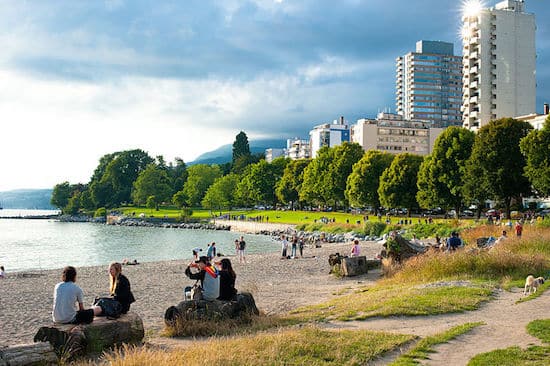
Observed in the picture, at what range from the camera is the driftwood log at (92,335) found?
1035cm

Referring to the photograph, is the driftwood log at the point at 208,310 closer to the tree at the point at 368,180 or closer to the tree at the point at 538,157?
the tree at the point at 538,157

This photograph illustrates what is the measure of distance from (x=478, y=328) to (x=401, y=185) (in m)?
65.3

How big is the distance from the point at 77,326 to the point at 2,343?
4800mm

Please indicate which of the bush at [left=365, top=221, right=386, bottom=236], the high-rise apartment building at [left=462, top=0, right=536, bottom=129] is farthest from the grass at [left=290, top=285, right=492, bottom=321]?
the high-rise apartment building at [left=462, top=0, right=536, bottom=129]


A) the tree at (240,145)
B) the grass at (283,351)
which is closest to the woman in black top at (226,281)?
the grass at (283,351)

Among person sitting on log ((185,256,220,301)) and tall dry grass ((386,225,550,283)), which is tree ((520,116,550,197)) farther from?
person sitting on log ((185,256,220,301))

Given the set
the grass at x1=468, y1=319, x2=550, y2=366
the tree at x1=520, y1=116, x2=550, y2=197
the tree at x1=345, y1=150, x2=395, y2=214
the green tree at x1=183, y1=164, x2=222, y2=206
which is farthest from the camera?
the green tree at x1=183, y1=164, x2=222, y2=206

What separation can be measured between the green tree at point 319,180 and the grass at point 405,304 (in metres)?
82.5

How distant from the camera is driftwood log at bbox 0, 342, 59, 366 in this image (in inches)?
342

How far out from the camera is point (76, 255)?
5825 centimetres

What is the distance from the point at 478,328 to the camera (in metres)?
11.7

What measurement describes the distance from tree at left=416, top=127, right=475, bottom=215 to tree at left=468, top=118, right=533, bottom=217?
5.09 metres

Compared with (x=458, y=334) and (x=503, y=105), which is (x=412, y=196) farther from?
(x=458, y=334)

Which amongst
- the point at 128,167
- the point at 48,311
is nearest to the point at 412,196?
the point at 48,311
